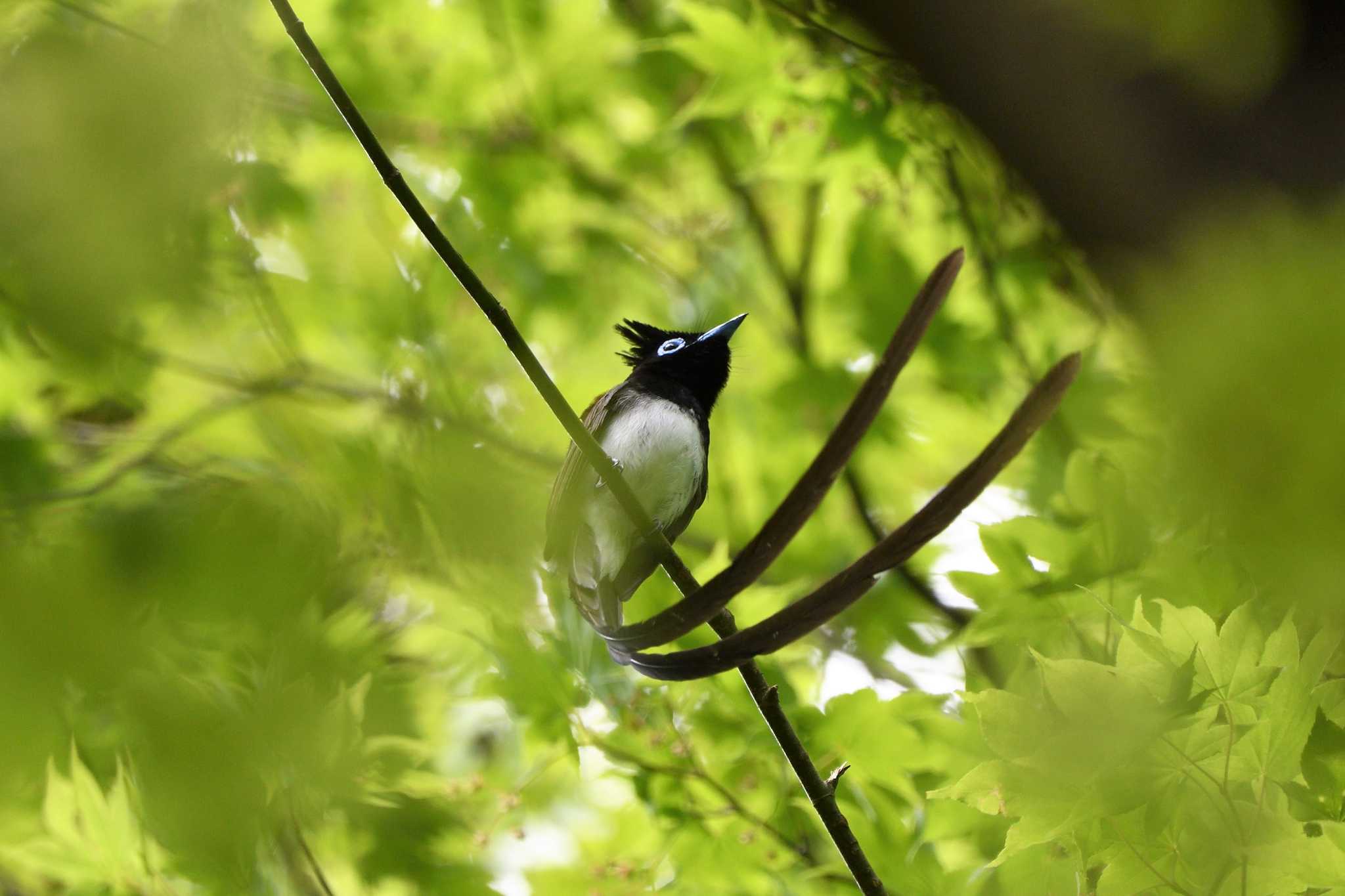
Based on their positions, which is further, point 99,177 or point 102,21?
point 102,21

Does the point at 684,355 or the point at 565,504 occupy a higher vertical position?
the point at 684,355

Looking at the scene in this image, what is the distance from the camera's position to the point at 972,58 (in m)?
1.23

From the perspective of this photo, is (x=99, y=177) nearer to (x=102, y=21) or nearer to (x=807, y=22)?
(x=102, y=21)

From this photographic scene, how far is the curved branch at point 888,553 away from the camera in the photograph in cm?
96

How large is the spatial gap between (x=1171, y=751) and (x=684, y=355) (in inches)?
52.4

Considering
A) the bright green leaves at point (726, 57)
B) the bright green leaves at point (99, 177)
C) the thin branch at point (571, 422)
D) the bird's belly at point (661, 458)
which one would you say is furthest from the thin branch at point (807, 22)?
the thin branch at point (571, 422)

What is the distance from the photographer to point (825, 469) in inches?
40.8

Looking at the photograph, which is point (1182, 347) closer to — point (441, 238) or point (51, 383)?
point (441, 238)

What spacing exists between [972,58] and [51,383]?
2.97 meters

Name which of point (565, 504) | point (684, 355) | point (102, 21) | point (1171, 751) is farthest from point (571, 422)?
point (102, 21)

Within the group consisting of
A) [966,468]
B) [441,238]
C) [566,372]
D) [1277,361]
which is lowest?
[1277,361]

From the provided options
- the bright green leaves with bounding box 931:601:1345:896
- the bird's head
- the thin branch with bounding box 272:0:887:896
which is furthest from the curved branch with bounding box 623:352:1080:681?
the bird's head

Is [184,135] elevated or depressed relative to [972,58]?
elevated

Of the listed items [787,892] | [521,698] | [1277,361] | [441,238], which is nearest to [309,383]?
[521,698]
